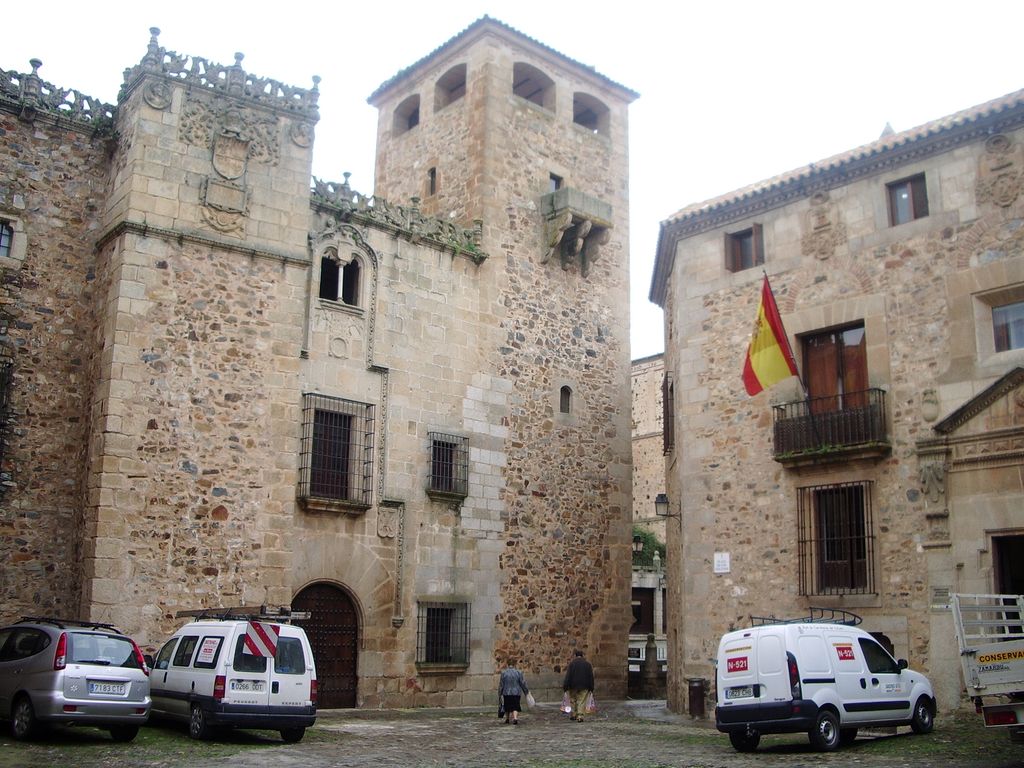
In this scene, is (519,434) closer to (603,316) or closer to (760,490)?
(603,316)

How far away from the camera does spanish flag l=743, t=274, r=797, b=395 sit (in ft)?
55.2

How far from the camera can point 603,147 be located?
25.7 m

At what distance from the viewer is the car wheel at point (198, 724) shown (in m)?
12.8

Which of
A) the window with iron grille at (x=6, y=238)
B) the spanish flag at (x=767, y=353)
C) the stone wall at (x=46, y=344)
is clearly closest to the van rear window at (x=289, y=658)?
the stone wall at (x=46, y=344)

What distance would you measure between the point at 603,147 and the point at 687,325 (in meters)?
7.81

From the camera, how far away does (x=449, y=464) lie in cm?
2094

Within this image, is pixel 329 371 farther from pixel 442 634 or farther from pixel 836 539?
pixel 836 539

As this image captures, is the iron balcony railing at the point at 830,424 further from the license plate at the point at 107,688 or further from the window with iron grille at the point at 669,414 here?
the license plate at the point at 107,688

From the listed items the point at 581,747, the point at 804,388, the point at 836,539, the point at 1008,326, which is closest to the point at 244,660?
the point at 581,747

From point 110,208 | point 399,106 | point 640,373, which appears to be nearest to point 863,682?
point 110,208

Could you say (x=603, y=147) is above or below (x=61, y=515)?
above

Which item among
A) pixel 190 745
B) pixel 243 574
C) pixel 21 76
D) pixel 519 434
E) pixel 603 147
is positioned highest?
pixel 603 147

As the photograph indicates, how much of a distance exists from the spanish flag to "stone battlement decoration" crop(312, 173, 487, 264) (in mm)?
7187

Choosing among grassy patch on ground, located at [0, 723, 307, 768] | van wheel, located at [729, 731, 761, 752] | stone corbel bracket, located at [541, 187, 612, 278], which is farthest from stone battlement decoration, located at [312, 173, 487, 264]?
van wheel, located at [729, 731, 761, 752]
